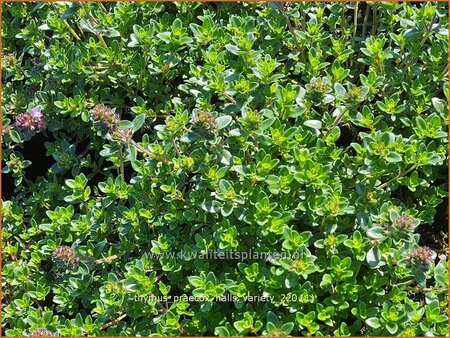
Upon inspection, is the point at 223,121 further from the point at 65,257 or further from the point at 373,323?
the point at 373,323

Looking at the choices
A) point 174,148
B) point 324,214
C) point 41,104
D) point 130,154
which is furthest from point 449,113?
point 41,104

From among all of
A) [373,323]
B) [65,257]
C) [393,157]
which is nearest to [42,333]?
[65,257]

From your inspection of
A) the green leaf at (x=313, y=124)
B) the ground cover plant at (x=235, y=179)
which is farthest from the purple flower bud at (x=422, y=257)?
the green leaf at (x=313, y=124)

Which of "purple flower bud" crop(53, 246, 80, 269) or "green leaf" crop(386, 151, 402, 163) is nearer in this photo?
"green leaf" crop(386, 151, 402, 163)

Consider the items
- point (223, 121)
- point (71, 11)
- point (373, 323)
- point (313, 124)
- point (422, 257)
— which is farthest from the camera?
point (71, 11)

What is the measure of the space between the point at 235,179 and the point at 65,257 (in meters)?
0.81

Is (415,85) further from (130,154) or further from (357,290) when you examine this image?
(130,154)

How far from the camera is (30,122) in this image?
3.12 m

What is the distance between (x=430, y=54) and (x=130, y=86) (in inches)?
57.7

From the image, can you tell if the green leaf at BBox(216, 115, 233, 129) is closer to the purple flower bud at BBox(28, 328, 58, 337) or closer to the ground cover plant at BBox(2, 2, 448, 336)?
the ground cover plant at BBox(2, 2, 448, 336)

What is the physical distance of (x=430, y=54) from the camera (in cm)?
289

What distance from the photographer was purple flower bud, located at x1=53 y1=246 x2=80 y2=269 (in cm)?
271

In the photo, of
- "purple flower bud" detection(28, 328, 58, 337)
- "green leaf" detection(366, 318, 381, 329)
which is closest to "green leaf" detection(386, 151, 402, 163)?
"green leaf" detection(366, 318, 381, 329)

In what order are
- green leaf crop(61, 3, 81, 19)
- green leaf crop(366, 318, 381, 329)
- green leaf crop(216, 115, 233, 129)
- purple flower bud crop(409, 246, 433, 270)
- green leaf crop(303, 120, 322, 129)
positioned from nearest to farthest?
purple flower bud crop(409, 246, 433, 270), green leaf crop(366, 318, 381, 329), green leaf crop(216, 115, 233, 129), green leaf crop(303, 120, 322, 129), green leaf crop(61, 3, 81, 19)
